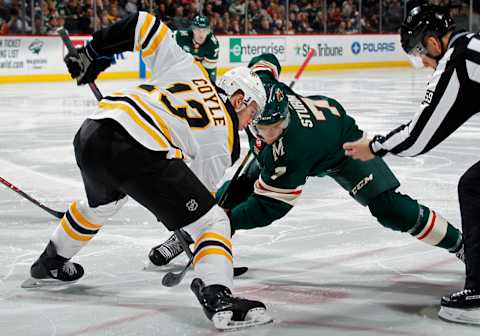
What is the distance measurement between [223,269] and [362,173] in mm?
812

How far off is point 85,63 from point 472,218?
142 cm

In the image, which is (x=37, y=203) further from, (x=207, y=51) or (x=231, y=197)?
(x=207, y=51)

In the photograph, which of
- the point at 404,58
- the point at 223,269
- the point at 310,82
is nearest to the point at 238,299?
the point at 223,269

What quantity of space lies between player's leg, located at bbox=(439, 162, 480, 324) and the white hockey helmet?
0.70 m

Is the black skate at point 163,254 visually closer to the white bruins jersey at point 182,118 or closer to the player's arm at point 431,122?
the white bruins jersey at point 182,118

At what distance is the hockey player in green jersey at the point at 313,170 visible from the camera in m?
3.18

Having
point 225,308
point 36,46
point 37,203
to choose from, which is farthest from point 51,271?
point 36,46

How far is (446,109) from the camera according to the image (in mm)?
2760

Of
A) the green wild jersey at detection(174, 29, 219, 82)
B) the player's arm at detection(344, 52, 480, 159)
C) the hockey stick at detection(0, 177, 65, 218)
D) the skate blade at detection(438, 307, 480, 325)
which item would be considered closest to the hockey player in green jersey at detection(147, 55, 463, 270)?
the player's arm at detection(344, 52, 480, 159)

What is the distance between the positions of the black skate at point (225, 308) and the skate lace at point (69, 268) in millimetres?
743

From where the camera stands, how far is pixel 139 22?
3.00m

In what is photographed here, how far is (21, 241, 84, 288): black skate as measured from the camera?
331 centimetres

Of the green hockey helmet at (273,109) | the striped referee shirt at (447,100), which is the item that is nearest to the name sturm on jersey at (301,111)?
the green hockey helmet at (273,109)

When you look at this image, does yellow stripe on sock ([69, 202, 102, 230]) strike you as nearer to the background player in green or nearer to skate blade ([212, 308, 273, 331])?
skate blade ([212, 308, 273, 331])
